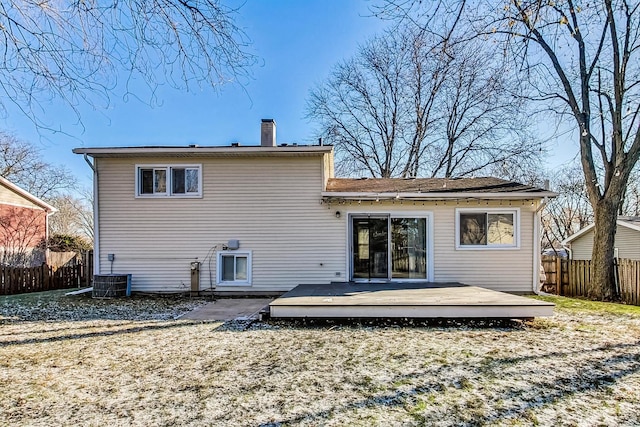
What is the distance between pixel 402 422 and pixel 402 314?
345cm

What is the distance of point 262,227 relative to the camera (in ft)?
31.1

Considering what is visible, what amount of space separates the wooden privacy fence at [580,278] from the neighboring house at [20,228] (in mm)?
18773

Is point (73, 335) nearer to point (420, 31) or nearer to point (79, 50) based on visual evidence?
point (79, 50)

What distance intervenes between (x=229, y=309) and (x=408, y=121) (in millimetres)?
15784

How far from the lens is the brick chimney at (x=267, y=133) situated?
10227 millimetres

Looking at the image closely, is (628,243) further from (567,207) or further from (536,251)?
(536,251)

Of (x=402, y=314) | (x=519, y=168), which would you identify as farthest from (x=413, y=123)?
(x=402, y=314)

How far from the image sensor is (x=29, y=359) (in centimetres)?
456

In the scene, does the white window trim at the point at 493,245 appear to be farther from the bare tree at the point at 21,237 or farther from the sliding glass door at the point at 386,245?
the bare tree at the point at 21,237

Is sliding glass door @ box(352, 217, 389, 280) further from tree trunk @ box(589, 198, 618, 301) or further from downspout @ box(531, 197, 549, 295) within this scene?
tree trunk @ box(589, 198, 618, 301)

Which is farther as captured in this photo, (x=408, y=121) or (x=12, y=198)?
(x=408, y=121)

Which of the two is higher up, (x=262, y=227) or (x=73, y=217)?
(x=73, y=217)

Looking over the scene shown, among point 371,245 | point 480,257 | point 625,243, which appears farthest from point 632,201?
point 371,245

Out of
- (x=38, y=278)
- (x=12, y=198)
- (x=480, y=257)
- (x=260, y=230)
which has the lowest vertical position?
(x=38, y=278)
